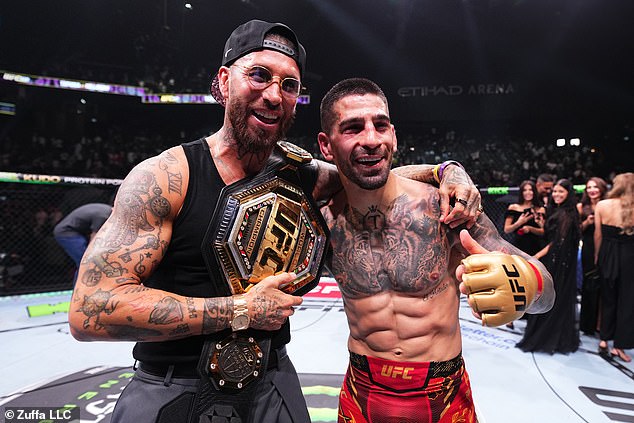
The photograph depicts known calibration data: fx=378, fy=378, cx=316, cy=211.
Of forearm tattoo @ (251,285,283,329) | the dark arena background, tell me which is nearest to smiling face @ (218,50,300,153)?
forearm tattoo @ (251,285,283,329)

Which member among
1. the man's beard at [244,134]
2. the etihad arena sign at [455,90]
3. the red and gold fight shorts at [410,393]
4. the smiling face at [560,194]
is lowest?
the red and gold fight shorts at [410,393]

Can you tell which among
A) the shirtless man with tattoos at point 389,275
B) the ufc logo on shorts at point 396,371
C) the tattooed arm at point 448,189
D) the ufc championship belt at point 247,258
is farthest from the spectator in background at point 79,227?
the ufc logo on shorts at point 396,371

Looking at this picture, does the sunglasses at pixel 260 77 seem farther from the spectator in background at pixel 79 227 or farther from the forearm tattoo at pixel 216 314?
the spectator in background at pixel 79 227

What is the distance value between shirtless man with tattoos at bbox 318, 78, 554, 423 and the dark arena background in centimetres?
583

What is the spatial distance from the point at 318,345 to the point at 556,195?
2851mm

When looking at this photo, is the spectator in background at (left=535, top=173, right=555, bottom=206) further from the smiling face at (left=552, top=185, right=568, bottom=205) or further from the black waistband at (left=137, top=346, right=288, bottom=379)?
the black waistband at (left=137, top=346, right=288, bottom=379)

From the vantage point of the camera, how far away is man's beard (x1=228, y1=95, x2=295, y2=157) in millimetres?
1218

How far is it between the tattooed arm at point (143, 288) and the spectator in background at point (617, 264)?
4.03m

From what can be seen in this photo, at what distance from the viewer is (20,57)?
11078 millimetres

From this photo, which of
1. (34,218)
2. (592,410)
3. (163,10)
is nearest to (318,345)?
Answer: (592,410)

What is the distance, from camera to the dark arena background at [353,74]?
10.3 meters

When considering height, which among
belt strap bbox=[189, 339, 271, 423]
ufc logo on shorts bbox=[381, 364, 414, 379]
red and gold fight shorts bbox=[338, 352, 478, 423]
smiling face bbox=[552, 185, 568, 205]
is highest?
smiling face bbox=[552, 185, 568, 205]

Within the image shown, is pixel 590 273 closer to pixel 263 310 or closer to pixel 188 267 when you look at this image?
pixel 263 310

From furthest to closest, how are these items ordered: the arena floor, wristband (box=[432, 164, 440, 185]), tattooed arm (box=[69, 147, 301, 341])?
the arena floor, wristband (box=[432, 164, 440, 185]), tattooed arm (box=[69, 147, 301, 341])
